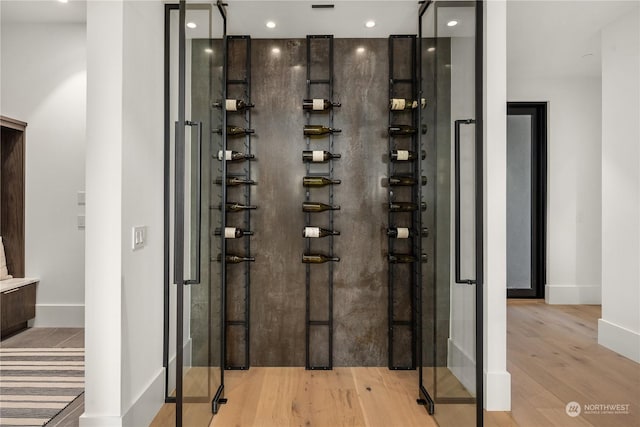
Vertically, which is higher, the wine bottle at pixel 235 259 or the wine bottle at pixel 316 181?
the wine bottle at pixel 316 181

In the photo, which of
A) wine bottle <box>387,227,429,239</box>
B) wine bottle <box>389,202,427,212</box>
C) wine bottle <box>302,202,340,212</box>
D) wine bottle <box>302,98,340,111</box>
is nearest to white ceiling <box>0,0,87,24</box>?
wine bottle <box>302,98,340,111</box>

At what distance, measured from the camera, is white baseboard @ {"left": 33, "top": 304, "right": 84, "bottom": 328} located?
3615 millimetres

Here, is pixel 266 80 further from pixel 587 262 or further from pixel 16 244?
pixel 587 262

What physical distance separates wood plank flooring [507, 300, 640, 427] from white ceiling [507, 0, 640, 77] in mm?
2860

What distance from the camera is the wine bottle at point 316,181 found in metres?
2.93

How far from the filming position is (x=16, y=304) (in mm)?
3381

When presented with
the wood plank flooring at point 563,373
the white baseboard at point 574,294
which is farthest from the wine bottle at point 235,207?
the white baseboard at point 574,294

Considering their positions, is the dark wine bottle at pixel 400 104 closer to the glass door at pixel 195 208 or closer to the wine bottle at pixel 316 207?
the wine bottle at pixel 316 207

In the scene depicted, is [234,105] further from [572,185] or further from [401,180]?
[572,185]

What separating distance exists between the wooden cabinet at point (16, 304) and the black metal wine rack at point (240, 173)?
6.39ft

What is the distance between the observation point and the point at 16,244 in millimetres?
3611

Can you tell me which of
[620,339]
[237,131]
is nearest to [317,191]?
[237,131]

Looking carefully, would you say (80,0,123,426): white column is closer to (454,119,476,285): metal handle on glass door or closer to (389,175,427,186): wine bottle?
(454,119,476,285): metal handle on glass door

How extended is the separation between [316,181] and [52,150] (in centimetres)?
260
